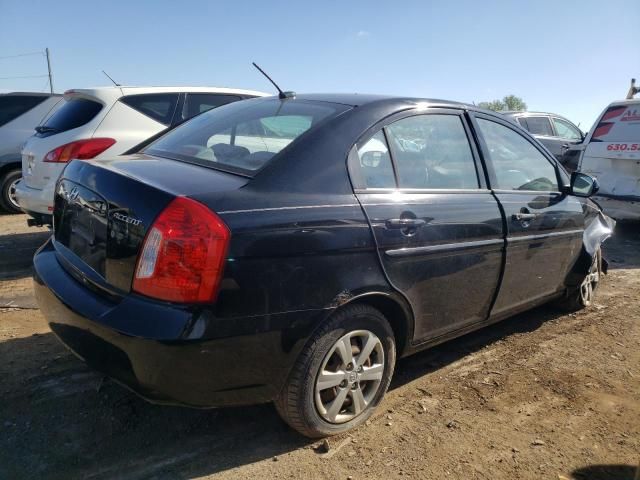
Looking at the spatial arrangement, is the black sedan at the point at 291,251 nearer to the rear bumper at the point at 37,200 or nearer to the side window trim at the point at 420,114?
the side window trim at the point at 420,114

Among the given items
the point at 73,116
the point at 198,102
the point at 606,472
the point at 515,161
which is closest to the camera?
the point at 606,472

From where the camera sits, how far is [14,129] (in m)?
8.08

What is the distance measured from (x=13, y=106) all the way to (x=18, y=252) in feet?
11.4

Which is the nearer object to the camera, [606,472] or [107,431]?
[606,472]

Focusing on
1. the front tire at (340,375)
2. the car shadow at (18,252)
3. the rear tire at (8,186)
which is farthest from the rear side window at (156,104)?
the front tire at (340,375)

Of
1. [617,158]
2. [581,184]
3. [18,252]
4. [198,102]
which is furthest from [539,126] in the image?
[18,252]

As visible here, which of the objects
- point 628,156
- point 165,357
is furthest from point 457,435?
point 628,156

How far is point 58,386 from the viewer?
2977 mm

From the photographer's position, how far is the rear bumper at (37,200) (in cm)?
523

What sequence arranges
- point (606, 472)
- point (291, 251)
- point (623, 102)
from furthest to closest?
point (623, 102) < point (606, 472) < point (291, 251)

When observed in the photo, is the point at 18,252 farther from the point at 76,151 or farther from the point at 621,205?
the point at 621,205

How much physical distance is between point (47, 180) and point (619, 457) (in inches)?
210

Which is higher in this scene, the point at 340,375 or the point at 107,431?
the point at 340,375

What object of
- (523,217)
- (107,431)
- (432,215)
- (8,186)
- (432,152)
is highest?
(432,152)
